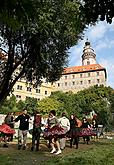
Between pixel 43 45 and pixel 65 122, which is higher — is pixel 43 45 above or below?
above

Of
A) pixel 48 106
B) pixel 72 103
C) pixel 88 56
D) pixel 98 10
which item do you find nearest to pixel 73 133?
pixel 98 10

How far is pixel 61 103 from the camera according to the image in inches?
3819

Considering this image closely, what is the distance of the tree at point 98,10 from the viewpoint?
4.55 meters

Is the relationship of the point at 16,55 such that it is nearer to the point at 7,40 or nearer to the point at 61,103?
the point at 7,40

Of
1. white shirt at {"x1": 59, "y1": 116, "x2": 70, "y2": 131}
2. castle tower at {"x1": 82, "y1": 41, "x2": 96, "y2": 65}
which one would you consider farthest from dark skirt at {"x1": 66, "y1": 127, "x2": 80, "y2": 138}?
castle tower at {"x1": 82, "y1": 41, "x2": 96, "y2": 65}

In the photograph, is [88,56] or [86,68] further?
[88,56]

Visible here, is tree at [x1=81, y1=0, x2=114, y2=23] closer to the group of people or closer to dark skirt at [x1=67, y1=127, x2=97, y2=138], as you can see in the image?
the group of people

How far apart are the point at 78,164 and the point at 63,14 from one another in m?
13.3

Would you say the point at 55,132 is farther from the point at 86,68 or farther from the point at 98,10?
the point at 86,68

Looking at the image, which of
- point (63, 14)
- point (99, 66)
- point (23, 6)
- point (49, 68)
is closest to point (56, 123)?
point (63, 14)

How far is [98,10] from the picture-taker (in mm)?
4605

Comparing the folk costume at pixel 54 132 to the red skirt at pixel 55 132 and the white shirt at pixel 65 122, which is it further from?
the white shirt at pixel 65 122

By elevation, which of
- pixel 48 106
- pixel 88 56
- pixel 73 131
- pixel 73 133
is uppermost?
pixel 88 56

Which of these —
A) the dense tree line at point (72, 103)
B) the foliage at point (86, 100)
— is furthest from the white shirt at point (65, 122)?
the foliage at point (86, 100)
